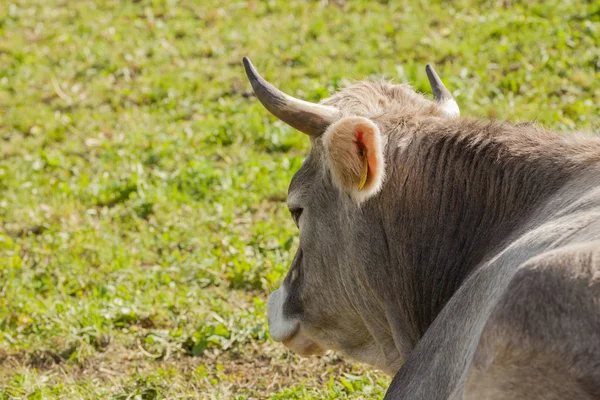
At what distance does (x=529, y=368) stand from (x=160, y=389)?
9.56 ft

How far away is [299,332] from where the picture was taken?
4.32 meters

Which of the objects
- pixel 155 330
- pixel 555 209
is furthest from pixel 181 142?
pixel 555 209

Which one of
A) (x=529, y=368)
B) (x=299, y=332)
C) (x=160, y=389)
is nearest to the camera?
(x=529, y=368)

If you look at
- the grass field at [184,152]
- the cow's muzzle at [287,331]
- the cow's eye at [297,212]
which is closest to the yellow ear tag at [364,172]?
the cow's eye at [297,212]

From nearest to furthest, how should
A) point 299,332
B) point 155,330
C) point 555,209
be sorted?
point 555,209 → point 299,332 → point 155,330

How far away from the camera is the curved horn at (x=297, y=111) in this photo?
3.83 meters

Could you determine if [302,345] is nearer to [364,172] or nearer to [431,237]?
[431,237]

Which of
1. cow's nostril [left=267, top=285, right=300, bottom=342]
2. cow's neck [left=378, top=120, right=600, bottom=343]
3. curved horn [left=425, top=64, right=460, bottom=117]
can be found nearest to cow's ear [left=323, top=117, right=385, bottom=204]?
cow's neck [left=378, top=120, right=600, bottom=343]

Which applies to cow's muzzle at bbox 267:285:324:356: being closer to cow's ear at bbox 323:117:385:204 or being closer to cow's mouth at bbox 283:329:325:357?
cow's mouth at bbox 283:329:325:357

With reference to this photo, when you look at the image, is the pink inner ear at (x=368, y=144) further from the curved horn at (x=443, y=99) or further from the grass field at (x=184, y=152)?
the grass field at (x=184, y=152)

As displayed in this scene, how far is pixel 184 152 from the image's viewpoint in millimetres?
7891

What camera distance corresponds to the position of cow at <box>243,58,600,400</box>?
2.47 m

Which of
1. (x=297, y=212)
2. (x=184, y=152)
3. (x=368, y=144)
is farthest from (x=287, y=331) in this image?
(x=184, y=152)

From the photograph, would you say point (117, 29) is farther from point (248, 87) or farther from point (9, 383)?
point (9, 383)
